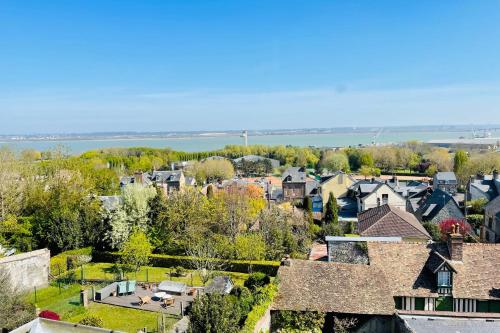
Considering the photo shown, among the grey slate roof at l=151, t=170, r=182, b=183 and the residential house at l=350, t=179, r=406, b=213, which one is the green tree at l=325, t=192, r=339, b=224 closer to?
the residential house at l=350, t=179, r=406, b=213

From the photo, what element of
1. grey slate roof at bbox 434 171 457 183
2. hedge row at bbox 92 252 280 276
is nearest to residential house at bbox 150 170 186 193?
hedge row at bbox 92 252 280 276

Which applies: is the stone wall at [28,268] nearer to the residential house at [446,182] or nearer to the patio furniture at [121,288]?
the patio furniture at [121,288]

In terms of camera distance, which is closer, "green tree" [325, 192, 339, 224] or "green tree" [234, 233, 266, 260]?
"green tree" [234, 233, 266, 260]

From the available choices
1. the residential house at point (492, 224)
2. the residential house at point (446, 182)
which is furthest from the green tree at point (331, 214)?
the residential house at point (446, 182)

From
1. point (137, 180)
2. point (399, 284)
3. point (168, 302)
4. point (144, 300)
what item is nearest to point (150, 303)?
point (144, 300)

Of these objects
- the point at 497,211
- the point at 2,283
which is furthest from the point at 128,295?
the point at 497,211

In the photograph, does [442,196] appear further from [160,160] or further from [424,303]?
[160,160]
